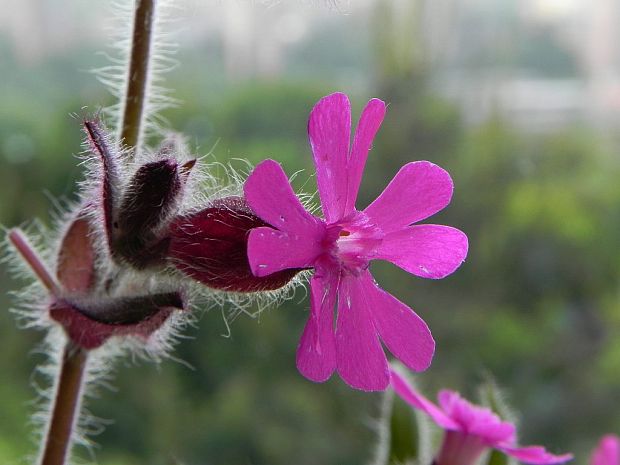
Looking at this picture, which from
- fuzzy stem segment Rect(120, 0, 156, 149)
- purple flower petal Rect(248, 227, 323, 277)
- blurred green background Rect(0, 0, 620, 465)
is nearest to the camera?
purple flower petal Rect(248, 227, 323, 277)

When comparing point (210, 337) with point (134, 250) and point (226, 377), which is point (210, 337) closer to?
point (226, 377)

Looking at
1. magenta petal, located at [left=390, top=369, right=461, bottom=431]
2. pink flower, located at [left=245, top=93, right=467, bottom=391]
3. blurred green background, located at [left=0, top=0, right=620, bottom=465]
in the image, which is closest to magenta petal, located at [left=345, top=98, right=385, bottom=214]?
pink flower, located at [left=245, top=93, right=467, bottom=391]

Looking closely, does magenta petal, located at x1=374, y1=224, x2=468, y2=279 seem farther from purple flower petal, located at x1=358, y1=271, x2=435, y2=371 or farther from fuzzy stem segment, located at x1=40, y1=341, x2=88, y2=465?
fuzzy stem segment, located at x1=40, y1=341, x2=88, y2=465

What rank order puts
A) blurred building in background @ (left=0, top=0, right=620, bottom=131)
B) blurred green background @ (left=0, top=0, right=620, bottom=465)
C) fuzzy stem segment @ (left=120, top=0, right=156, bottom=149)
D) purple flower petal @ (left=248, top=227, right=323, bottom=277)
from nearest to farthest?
purple flower petal @ (left=248, top=227, right=323, bottom=277) → fuzzy stem segment @ (left=120, top=0, right=156, bottom=149) → blurred green background @ (left=0, top=0, right=620, bottom=465) → blurred building in background @ (left=0, top=0, right=620, bottom=131)

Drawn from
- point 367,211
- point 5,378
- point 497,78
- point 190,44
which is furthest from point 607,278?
point 367,211

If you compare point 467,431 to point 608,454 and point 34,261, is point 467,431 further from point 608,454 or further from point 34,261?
point 34,261

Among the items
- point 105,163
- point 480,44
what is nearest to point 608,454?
point 105,163

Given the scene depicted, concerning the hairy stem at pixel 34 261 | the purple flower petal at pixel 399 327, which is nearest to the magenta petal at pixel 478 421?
the purple flower petal at pixel 399 327
